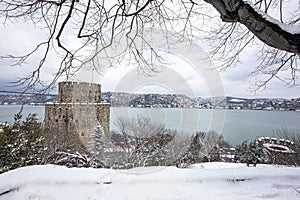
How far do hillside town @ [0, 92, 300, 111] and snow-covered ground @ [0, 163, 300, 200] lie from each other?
Result: 1011mm

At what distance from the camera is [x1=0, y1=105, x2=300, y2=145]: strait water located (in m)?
5.15

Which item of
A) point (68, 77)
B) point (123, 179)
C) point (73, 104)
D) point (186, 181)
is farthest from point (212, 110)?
point (73, 104)

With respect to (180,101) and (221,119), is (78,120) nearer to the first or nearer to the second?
(180,101)

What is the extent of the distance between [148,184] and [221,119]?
249 cm

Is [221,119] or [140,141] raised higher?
[221,119]

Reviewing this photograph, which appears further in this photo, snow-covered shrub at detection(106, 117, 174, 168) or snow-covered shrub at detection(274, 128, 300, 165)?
snow-covered shrub at detection(274, 128, 300, 165)

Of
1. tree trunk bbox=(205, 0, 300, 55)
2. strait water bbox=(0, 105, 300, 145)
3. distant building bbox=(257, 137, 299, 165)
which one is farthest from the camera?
distant building bbox=(257, 137, 299, 165)

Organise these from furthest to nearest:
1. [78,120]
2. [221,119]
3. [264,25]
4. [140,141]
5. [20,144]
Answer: [78,120] → [140,141] → [221,119] → [20,144] → [264,25]

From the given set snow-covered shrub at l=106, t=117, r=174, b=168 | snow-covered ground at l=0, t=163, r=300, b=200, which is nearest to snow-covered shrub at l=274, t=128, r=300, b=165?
snow-covered shrub at l=106, t=117, r=174, b=168

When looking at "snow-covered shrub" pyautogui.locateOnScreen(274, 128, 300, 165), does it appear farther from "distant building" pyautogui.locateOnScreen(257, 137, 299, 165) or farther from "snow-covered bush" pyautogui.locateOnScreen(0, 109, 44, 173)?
"snow-covered bush" pyautogui.locateOnScreen(0, 109, 44, 173)

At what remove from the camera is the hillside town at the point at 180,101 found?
271 centimetres

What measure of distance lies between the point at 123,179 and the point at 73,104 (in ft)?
22.9

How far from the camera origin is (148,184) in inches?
123

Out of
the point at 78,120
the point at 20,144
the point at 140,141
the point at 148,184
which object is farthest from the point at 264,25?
the point at 78,120
